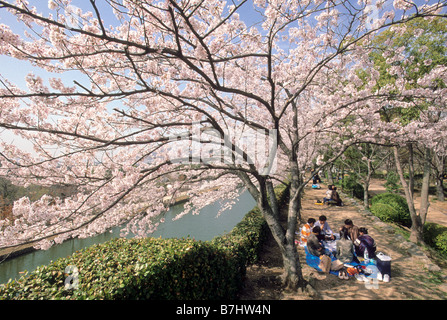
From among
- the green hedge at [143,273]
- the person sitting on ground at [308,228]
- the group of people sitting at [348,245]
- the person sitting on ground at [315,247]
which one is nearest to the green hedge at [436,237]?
the group of people sitting at [348,245]

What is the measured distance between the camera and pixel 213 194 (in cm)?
810

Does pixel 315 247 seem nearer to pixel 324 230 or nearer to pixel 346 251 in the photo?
pixel 346 251

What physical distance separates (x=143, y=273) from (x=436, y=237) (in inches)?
361

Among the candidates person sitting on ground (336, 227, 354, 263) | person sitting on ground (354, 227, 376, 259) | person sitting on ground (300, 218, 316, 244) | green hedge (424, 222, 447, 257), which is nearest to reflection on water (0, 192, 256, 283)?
person sitting on ground (300, 218, 316, 244)

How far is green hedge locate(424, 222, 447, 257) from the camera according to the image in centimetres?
640

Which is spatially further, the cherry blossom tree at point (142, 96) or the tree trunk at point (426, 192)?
the tree trunk at point (426, 192)

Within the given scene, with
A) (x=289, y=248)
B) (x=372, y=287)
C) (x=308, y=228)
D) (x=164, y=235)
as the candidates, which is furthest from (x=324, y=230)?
(x=164, y=235)

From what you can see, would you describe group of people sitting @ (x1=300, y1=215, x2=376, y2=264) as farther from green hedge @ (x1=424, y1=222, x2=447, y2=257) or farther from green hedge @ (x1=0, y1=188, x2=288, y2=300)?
green hedge @ (x1=424, y1=222, x2=447, y2=257)

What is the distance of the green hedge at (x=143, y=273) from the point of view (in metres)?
2.26

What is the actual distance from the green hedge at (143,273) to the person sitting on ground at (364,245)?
293cm

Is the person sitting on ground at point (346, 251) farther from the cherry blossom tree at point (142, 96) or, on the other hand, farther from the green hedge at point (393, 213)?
the green hedge at point (393, 213)
